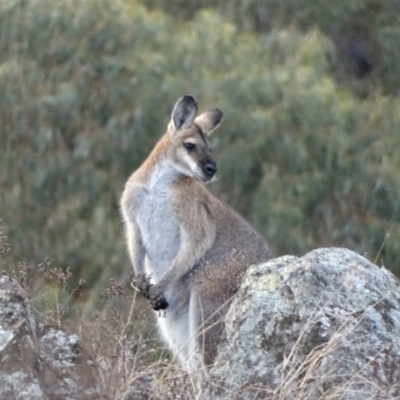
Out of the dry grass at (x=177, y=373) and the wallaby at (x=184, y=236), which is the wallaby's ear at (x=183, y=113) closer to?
the wallaby at (x=184, y=236)

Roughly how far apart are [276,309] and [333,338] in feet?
1.38

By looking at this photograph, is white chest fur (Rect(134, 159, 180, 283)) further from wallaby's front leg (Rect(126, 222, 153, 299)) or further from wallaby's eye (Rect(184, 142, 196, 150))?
wallaby's eye (Rect(184, 142, 196, 150))

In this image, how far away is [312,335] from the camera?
5465 millimetres

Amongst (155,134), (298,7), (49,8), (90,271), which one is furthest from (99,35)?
(298,7)

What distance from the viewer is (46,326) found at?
520cm

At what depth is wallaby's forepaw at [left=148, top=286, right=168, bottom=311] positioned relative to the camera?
7664mm

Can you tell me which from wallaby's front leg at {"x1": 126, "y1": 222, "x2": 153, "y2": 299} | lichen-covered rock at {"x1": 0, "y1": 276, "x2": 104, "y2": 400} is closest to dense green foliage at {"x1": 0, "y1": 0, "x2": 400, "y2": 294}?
wallaby's front leg at {"x1": 126, "y1": 222, "x2": 153, "y2": 299}

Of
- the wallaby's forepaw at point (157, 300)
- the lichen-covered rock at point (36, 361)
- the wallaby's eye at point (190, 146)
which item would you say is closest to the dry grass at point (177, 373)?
the lichen-covered rock at point (36, 361)

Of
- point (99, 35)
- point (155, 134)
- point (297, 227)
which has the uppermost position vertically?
point (99, 35)

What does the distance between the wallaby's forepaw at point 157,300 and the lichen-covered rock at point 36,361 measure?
8.36 feet

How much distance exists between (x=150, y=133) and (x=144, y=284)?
7.15 metres

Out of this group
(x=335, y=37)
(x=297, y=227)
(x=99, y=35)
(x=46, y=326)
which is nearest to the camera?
(x=46, y=326)

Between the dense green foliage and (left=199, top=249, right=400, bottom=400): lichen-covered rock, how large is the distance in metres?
8.04

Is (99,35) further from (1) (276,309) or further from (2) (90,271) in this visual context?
(1) (276,309)
